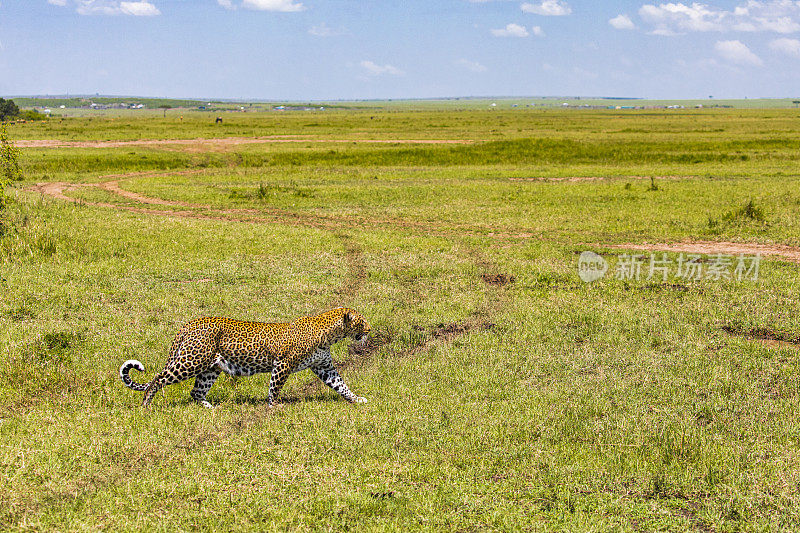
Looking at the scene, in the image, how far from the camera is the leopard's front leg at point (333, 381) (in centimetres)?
837

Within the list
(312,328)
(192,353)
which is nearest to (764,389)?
(312,328)

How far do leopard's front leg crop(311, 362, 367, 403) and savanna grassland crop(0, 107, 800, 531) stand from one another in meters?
0.21

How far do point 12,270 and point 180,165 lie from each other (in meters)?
32.2

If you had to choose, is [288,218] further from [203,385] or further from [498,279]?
[203,385]

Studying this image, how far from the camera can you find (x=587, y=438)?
295 inches

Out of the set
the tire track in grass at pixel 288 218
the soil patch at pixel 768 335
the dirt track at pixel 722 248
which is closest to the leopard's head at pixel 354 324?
the soil patch at pixel 768 335

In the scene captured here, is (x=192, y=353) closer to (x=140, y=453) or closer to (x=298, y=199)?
(x=140, y=453)

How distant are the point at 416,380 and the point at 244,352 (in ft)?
9.19

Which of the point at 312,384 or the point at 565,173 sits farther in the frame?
the point at 565,173

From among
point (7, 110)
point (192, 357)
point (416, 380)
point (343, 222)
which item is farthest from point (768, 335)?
point (7, 110)

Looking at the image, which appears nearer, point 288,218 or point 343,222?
point 343,222

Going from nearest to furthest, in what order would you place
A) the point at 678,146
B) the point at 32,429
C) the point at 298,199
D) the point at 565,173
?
the point at 32,429
the point at 298,199
the point at 565,173
the point at 678,146

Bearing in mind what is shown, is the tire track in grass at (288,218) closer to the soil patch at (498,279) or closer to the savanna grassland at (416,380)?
the savanna grassland at (416,380)

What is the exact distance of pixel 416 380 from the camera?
9.49m
